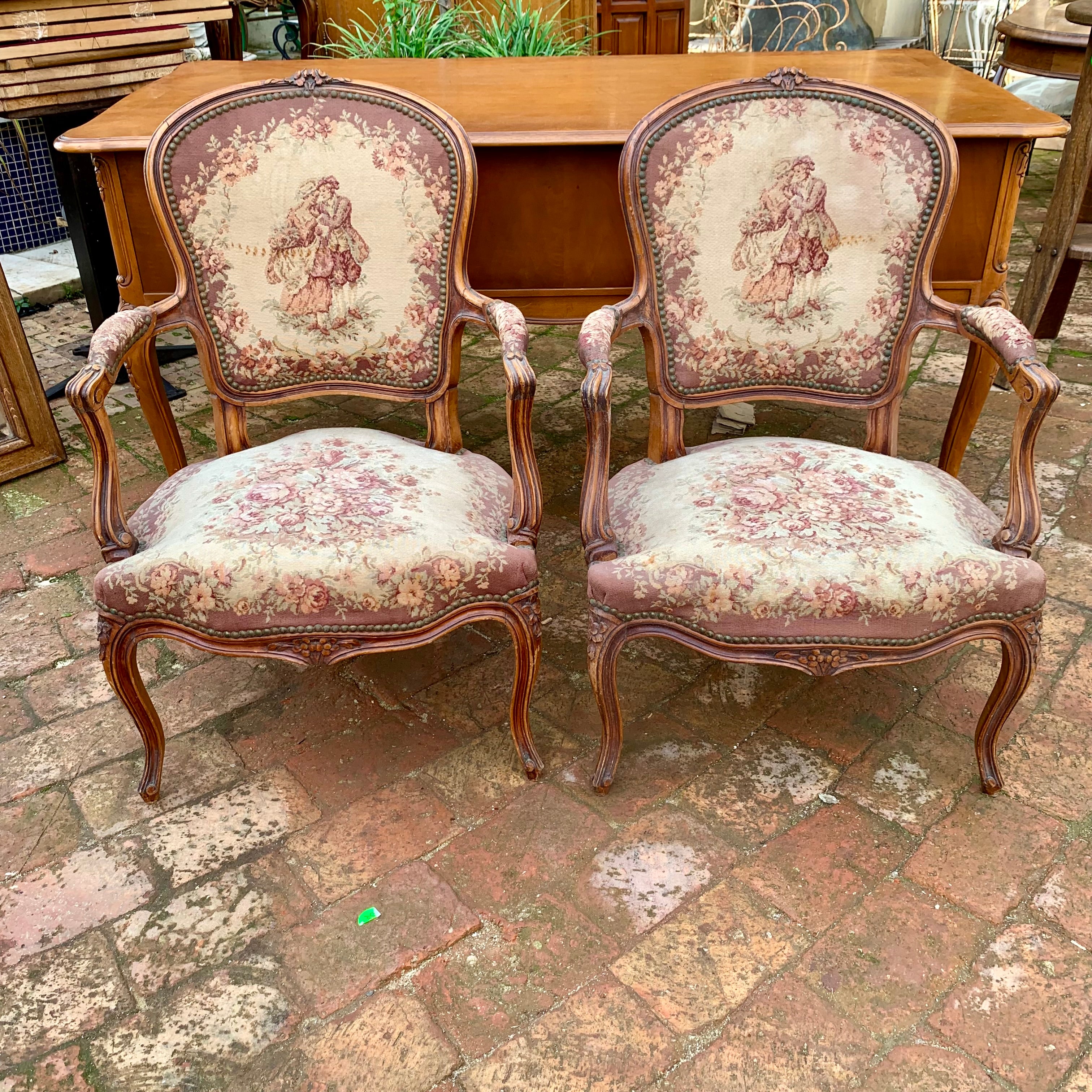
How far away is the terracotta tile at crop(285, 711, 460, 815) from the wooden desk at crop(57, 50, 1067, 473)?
919mm

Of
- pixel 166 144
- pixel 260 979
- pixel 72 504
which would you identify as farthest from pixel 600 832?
pixel 72 504

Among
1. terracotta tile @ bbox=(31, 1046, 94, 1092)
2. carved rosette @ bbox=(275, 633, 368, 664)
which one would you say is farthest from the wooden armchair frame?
terracotta tile @ bbox=(31, 1046, 94, 1092)

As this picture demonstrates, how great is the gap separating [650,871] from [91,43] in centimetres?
286

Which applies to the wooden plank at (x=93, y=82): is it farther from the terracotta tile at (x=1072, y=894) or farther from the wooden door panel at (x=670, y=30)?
the wooden door panel at (x=670, y=30)

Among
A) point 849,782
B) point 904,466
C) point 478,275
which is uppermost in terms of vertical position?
point 478,275

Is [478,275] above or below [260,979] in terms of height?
above

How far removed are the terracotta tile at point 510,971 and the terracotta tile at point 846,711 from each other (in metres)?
0.67

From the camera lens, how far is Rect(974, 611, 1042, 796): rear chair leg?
1.72 m

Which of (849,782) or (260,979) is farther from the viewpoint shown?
(849,782)

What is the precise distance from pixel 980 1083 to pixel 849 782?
608 millimetres

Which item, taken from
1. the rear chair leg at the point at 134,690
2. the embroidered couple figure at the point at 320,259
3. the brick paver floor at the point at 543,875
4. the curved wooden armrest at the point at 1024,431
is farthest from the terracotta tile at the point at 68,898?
the curved wooden armrest at the point at 1024,431

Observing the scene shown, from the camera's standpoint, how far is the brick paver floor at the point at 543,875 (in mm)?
1484

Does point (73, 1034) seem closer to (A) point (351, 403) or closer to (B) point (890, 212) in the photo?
(B) point (890, 212)

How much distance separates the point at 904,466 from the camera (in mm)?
1932
